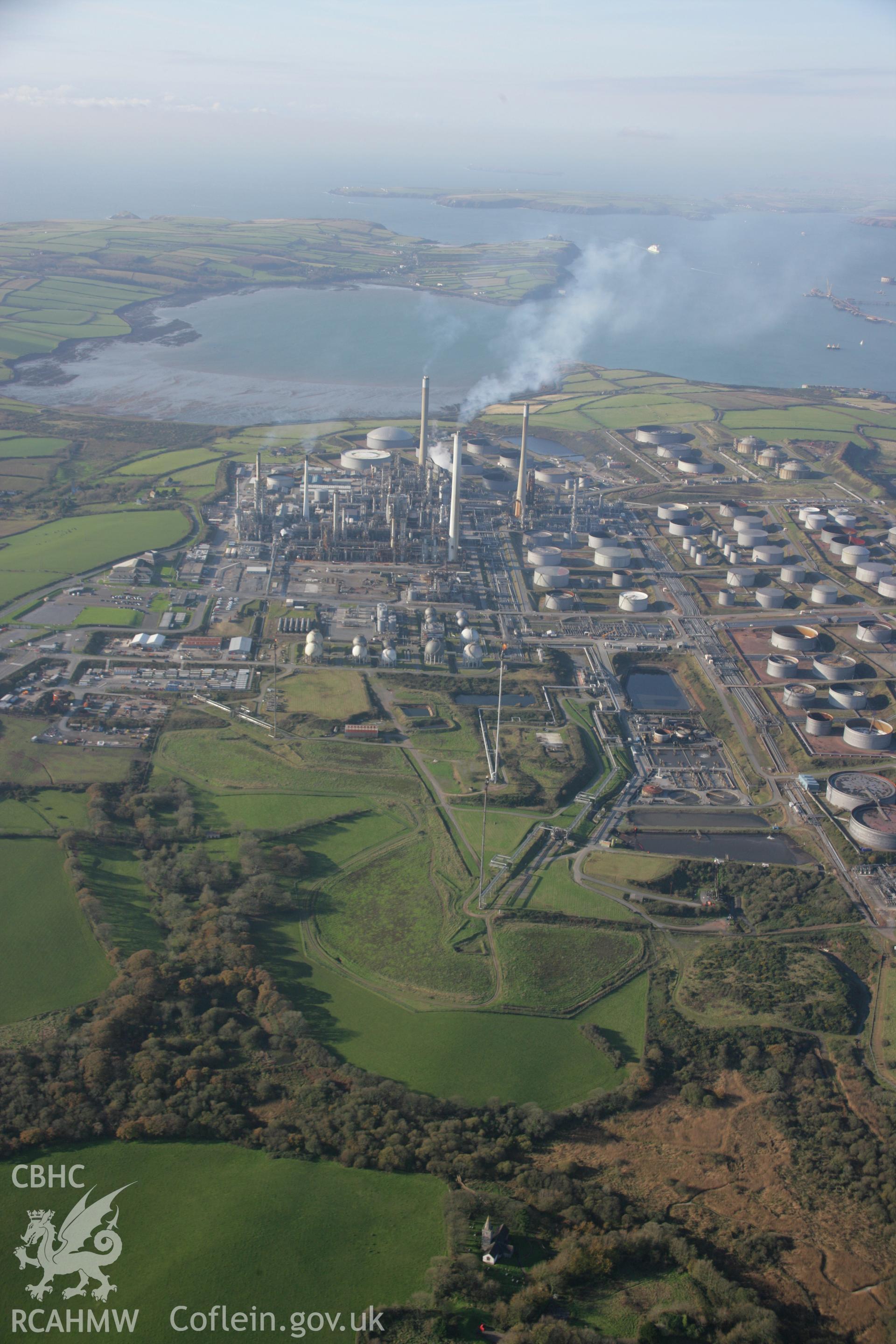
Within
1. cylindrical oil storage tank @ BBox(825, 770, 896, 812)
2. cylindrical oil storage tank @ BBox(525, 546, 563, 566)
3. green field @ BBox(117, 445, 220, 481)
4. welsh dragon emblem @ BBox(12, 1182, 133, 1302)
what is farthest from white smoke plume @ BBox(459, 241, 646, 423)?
welsh dragon emblem @ BBox(12, 1182, 133, 1302)

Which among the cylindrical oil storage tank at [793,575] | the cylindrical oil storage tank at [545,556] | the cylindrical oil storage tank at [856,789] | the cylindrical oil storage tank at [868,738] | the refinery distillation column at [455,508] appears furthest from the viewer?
the cylindrical oil storage tank at [545,556]

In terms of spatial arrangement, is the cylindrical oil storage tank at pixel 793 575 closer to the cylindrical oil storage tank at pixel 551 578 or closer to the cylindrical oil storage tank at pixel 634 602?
the cylindrical oil storage tank at pixel 634 602

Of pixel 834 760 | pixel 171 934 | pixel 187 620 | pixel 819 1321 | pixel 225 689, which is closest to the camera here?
pixel 819 1321

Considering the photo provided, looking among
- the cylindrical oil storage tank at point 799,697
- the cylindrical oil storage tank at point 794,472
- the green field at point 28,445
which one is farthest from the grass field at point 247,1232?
the cylindrical oil storage tank at point 794,472

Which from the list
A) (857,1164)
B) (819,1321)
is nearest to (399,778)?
(857,1164)

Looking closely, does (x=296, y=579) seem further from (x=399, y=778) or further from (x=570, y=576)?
(x=399, y=778)

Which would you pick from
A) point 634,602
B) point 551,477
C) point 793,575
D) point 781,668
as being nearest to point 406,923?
point 781,668
